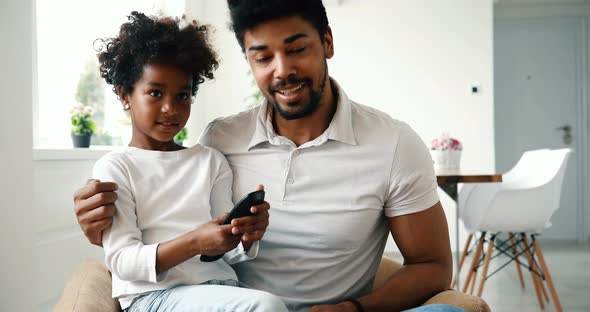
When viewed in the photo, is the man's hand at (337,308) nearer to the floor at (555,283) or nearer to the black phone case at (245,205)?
the black phone case at (245,205)

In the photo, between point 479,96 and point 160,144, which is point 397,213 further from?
point 479,96

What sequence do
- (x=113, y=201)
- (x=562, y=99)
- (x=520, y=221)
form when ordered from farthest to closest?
(x=562, y=99) < (x=520, y=221) < (x=113, y=201)

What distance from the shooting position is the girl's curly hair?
4.77 ft

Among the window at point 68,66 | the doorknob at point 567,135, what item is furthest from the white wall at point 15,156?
the doorknob at point 567,135

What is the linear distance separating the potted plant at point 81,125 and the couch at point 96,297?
1648 mm

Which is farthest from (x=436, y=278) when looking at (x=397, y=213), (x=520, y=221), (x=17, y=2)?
(x=520, y=221)

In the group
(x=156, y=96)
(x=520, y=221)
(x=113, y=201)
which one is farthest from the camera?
(x=520, y=221)

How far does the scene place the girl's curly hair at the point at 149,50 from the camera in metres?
1.46

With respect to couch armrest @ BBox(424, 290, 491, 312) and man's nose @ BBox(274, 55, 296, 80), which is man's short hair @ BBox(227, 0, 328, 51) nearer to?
man's nose @ BBox(274, 55, 296, 80)

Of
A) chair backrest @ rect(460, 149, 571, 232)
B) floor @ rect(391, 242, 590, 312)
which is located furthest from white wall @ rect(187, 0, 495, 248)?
chair backrest @ rect(460, 149, 571, 232)

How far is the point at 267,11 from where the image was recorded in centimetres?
149

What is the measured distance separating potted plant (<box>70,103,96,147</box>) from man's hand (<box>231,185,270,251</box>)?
2176 millimetres

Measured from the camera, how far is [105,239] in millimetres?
1262

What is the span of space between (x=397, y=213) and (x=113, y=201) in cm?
68
